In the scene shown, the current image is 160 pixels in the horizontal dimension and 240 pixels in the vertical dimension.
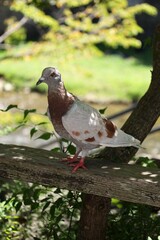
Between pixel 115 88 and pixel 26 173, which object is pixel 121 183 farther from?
pixel 115 88

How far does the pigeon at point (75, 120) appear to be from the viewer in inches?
109

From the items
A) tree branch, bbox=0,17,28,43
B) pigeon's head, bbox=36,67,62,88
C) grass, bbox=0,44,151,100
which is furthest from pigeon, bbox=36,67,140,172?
grass, bbox=0,44,151,100

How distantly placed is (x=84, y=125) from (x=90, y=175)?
0.29m

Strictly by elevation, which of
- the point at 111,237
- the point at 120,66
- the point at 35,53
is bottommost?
the point at 111,237

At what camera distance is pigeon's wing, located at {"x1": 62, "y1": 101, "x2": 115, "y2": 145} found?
277 cm

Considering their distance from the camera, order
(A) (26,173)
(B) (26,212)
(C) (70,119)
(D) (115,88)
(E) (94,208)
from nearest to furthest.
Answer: (C) (70,119)
(A) (26,173)
(E) (94,208)
(B) (26,212)
(D) (115,88)

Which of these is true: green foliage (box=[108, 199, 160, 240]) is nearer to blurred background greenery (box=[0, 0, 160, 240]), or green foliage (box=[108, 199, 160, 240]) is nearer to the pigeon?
blurred background greenery (box=[0, 0, 160, 240])

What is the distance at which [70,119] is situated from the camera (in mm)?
2771

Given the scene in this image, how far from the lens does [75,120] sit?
277 cm

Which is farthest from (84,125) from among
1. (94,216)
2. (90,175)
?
(94,216)

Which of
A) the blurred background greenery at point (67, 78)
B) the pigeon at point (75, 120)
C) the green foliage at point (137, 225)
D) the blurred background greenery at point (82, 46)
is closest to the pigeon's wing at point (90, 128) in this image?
the pigeon at point (75, 120)

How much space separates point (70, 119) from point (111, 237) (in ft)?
3.68

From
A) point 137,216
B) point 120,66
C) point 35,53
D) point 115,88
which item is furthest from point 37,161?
point 120,66

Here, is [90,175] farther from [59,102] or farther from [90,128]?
[59,102]
